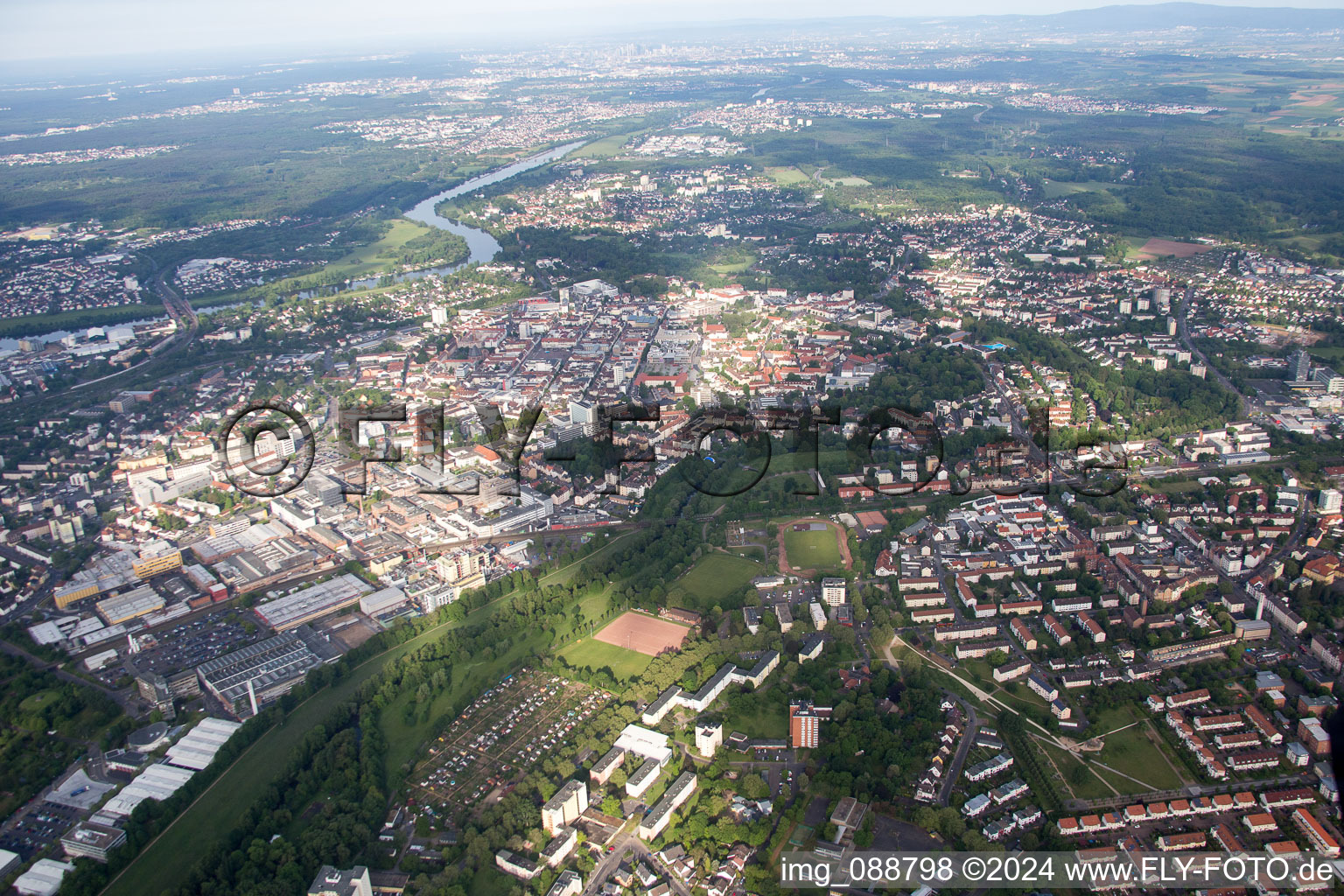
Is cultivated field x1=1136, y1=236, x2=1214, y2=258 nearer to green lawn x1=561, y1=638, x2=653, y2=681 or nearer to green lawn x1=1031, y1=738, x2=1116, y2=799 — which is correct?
green lawn x1=1031, y1=738, x2=1116, y2=799

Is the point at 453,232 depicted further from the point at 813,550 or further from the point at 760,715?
the point at 760,715

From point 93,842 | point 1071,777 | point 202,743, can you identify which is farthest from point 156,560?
point 1071,777

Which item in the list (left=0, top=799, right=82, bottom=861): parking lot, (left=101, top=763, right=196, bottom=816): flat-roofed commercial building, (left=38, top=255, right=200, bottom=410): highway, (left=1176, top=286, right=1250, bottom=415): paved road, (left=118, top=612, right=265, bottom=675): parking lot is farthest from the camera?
(left=38, top=255, right=200, bottom=410): highway

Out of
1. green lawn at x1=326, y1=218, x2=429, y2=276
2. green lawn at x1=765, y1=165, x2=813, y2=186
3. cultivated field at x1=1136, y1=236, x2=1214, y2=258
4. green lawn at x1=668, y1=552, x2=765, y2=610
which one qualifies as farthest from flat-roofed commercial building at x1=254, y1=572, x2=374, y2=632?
green lawn at x1=765, y1=165, x2=813, y2=186

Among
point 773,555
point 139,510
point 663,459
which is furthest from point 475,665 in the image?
point 139,510

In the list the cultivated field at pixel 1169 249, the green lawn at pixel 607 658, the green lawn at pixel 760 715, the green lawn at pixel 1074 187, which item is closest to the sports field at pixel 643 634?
the green lawn at pixel 607 658
